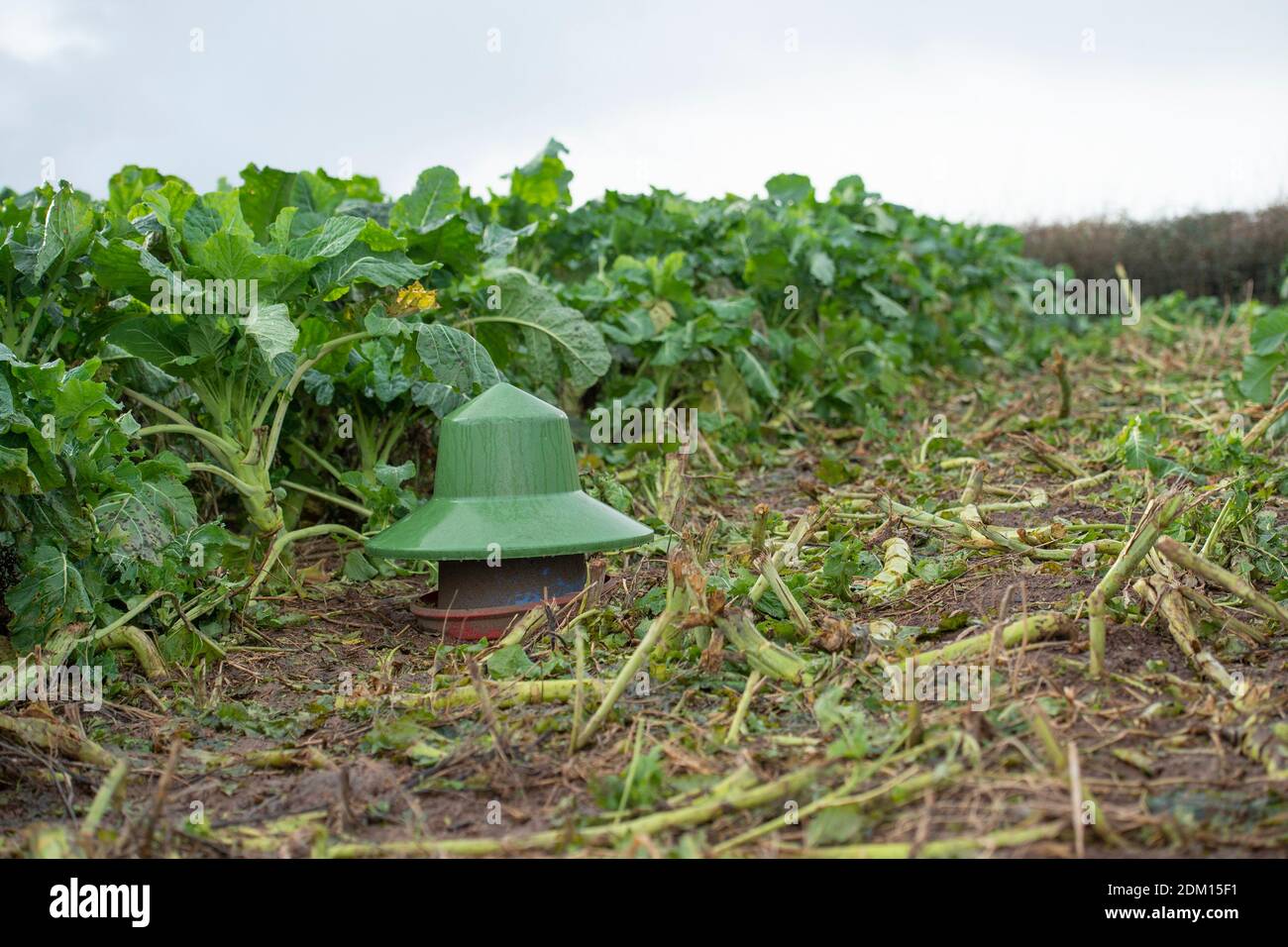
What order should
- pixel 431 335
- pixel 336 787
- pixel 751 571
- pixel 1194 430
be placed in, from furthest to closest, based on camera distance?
pixel 1194 430 < pixel 431 335 < pixel 751 571 < pixel 336 787

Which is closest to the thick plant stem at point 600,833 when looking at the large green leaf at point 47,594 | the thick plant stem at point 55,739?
the thick plant stem at point 55,739

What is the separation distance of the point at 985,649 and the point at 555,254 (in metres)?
5.50

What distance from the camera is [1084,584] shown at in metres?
3.29

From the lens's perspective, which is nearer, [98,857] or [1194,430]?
[98,857]

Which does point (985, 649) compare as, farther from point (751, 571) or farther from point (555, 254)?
point (555, 254)

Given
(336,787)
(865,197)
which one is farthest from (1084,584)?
(865,197)

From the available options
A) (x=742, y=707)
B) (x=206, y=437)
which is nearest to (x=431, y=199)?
(x=206, y=437)

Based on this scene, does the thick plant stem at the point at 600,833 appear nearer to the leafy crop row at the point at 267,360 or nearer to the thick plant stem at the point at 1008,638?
the thick plant stem at the point at 1008,638

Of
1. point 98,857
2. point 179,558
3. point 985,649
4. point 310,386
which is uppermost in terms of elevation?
point 310,386

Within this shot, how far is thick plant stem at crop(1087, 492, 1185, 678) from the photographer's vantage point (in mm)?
2584

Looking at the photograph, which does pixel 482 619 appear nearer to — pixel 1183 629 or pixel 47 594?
pixel 47 594

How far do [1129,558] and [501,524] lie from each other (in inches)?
62.8

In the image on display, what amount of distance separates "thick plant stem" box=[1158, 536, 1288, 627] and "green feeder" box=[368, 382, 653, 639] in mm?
1471

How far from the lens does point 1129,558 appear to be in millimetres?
2850
